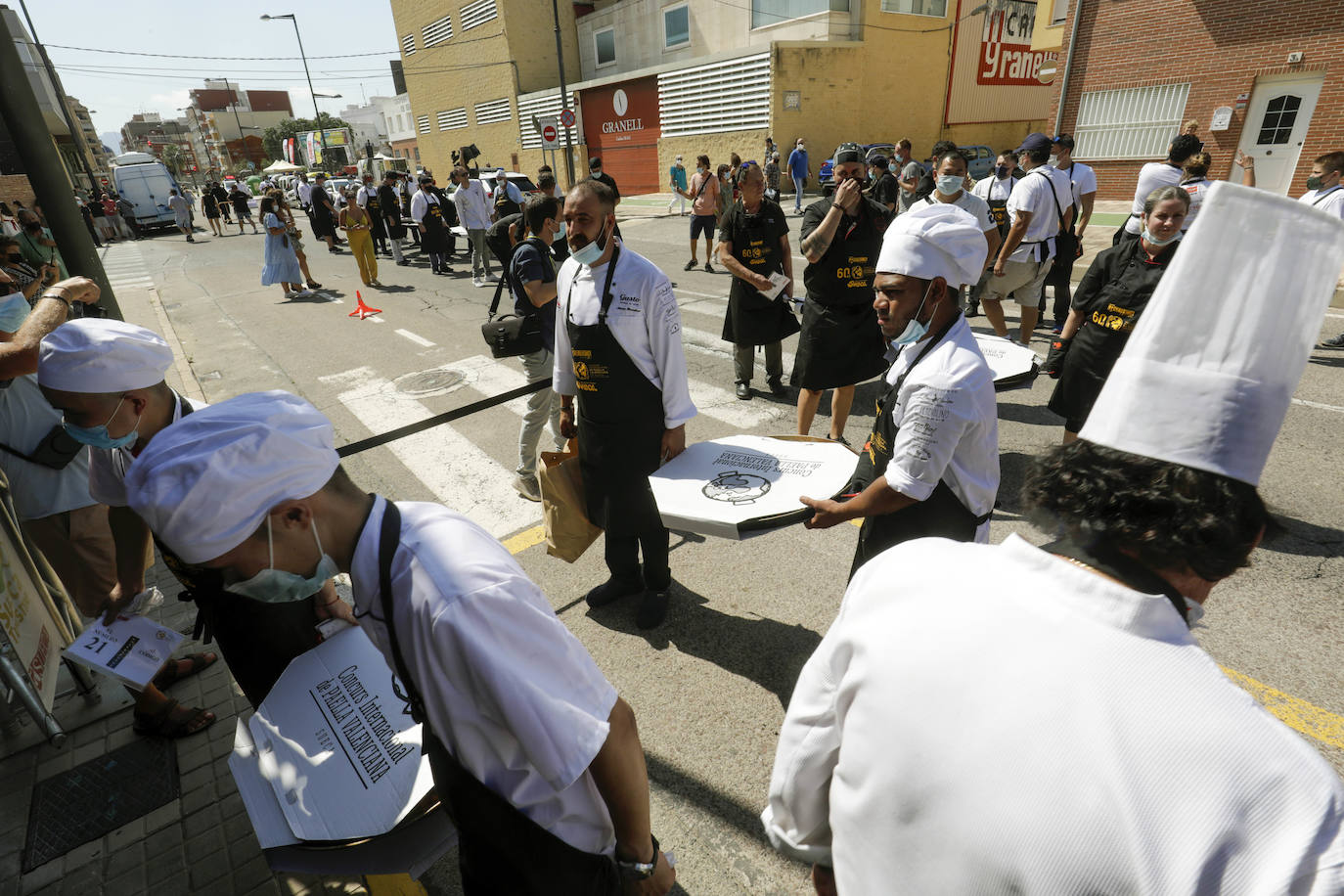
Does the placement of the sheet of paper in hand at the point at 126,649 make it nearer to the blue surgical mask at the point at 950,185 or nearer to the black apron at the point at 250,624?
the black apron at the point at 250,624

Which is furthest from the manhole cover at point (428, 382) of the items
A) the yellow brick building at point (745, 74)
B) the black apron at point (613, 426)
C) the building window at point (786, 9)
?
the building window at point (786, 9)

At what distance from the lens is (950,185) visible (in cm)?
657

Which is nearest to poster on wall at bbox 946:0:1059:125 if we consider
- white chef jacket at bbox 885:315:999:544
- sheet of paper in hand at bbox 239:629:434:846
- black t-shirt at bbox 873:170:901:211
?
black t-shirt at bbox 873:170:901:211

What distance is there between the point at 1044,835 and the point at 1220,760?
229 mm

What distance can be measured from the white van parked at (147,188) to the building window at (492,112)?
16663mm

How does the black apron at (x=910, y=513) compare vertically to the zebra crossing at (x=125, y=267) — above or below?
above

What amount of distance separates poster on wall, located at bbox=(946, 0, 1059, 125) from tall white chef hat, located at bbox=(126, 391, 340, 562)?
31827mm

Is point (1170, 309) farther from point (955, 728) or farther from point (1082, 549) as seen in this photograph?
point (955, 728)

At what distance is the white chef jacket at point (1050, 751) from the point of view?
2.57 feet

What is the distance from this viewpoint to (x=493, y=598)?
50.3 inches

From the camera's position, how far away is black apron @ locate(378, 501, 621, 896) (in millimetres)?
1419

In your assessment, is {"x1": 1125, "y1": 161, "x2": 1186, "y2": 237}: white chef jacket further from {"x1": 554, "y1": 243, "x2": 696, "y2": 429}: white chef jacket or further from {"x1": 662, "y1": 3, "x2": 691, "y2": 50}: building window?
{"x1": 662, "y1": 3, "x2": 691, "y2": 50}: building window

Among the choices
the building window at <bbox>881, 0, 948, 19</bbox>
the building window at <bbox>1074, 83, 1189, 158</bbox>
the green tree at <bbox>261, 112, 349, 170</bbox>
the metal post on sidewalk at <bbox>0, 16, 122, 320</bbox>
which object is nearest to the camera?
the metal post on sidewalk at <bbox>0, 16, 122, 320</bbox>

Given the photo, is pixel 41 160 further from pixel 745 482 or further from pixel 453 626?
pixel 453 626
